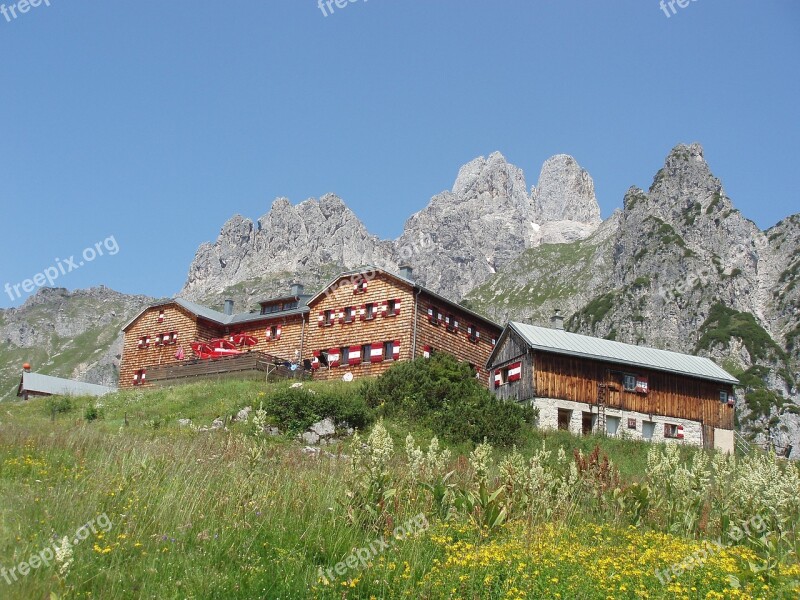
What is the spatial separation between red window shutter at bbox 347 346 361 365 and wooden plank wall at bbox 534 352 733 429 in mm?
12151

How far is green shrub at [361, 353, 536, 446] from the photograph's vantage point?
28.7 metres

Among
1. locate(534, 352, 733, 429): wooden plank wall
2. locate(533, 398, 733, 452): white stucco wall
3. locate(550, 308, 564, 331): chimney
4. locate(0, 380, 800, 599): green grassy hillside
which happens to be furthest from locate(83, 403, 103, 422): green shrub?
locate(550, 308, 564, 331): chimney

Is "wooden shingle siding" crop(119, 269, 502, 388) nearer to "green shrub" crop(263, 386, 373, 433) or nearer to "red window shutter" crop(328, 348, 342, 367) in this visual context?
"red window shutter" crop(328, 348, 342, 367)

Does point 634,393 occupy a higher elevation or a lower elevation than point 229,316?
lower

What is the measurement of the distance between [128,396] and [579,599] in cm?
3670

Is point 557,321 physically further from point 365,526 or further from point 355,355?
point 365,526

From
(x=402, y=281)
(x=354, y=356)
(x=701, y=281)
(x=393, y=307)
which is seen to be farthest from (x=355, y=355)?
(x=701, y=281)

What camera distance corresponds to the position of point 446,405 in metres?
31.8

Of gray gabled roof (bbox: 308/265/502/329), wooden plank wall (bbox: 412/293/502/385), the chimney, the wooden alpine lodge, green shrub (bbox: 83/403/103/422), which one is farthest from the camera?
the chimney

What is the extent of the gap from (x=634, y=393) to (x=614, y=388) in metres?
1.37

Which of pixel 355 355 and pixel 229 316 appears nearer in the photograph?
pixel 355 355

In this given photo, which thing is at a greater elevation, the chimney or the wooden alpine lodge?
the chimney

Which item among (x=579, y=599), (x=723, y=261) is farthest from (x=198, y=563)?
(x=723, y=261)

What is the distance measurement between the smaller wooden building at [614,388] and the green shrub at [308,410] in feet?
43.6
